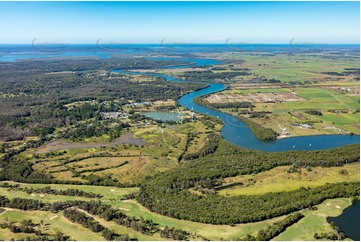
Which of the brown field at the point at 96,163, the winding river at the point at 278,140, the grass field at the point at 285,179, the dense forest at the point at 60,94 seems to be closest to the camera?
the grass field at the point at 285,179

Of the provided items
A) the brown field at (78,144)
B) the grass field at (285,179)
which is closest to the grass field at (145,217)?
the grass field at (285,179)

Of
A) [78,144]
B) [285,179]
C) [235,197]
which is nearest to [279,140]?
[285,179]

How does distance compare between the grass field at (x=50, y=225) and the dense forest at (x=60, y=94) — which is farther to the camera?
the dense forest at (x=60, y=94)

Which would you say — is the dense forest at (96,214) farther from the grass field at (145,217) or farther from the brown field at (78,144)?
the brown field at (78,144)

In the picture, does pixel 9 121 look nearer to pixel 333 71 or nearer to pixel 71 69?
pixel 71 69

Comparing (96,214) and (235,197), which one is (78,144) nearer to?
(96,214)

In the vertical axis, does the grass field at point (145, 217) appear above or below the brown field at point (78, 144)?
below

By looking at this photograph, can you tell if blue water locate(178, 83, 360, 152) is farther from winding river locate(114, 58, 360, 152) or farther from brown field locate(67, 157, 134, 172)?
brown field locate(67, 157, 134, 172)

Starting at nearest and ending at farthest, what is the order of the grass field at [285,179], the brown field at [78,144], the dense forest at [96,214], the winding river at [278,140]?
1. the dense forest at [96,214]
2. the grass field at [285,179]
3. the winding river at [278,140]
4. the brown field at [78,144]
